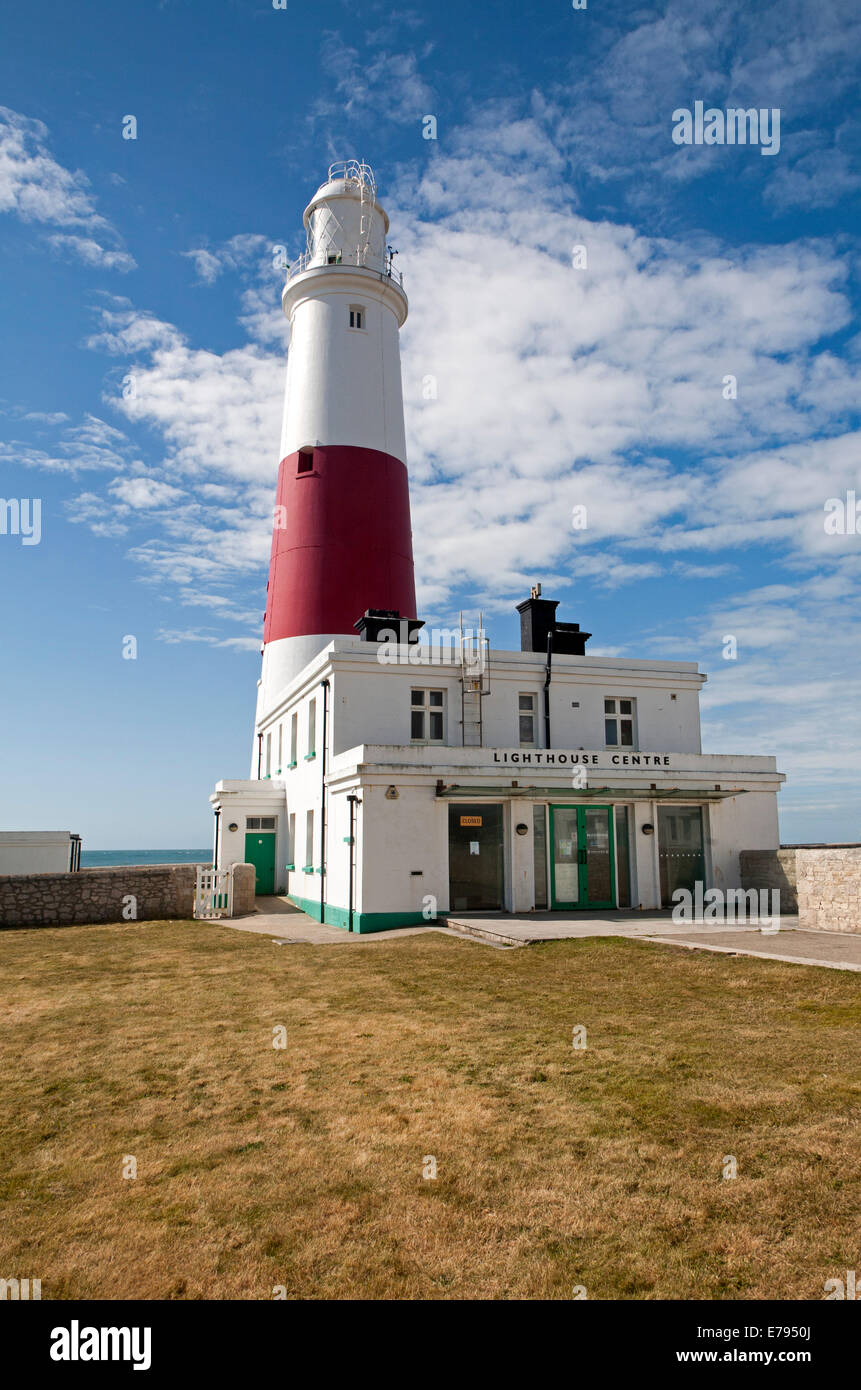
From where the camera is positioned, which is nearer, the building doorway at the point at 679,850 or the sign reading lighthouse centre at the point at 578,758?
the sign reading lighthouse centre at the point at 578,758

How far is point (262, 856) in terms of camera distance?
2797 centimetres

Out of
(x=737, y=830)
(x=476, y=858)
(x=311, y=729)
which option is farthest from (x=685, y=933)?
(x=311, y=729)

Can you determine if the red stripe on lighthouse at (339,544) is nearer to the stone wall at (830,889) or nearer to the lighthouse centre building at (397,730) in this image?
the lighthouse centre building at (397,730)

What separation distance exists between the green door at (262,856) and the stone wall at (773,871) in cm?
1429

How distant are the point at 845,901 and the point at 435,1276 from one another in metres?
13.0

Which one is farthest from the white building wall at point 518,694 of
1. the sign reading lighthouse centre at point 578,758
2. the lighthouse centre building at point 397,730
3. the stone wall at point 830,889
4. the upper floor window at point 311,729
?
the stone wall at point 830,889

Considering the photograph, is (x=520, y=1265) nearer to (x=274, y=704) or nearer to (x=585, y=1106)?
(x=585, y=1106)

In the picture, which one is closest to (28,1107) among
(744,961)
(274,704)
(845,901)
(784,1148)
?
(784,1148)

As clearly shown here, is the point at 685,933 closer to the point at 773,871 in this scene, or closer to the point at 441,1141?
the point at 773,871

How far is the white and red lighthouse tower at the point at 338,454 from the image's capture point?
26.9m

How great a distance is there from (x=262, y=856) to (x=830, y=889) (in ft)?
58.4

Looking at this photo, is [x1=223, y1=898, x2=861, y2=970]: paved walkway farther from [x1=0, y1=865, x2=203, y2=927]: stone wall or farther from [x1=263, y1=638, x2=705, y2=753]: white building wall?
[x1=263, y1=638, x2=705, y2=753]: white building wall

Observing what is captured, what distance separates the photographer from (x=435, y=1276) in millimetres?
3967
